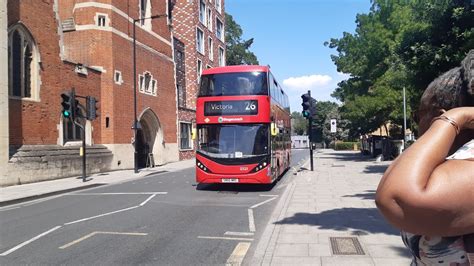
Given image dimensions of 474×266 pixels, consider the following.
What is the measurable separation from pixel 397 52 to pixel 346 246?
1233 centimetres

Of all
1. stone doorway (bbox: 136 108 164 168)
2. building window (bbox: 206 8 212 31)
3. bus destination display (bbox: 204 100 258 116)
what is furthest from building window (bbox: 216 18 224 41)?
bus destination display (bbox: 204 100 258 116)

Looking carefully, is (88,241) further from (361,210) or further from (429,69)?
(429,69)

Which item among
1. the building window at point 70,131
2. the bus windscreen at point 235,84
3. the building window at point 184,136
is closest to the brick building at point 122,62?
the building window at point 70,131

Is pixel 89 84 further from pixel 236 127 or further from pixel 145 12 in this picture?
pixel 236 127

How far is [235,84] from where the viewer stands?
1516 centimetres

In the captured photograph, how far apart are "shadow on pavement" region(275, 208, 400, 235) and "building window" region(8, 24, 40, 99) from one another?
52.8 feet

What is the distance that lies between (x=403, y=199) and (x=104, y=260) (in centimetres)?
559

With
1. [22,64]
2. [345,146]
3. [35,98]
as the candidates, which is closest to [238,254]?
[35,98]

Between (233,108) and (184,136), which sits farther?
(184,136)

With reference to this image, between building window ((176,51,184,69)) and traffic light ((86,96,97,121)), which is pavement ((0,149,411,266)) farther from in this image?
building window ((176,51,184,69))

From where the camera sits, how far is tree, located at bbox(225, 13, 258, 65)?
7750 centimetres

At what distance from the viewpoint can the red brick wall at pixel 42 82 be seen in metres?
20.2

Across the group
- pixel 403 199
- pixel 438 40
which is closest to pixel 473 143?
pixel 403 199

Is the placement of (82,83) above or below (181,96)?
below
